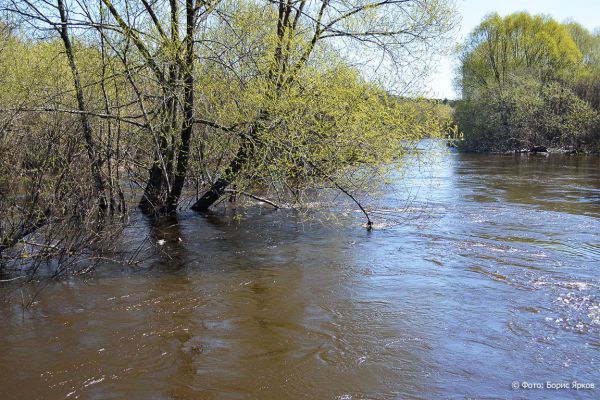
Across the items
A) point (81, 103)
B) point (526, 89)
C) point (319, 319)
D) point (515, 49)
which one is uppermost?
point (515, 49)

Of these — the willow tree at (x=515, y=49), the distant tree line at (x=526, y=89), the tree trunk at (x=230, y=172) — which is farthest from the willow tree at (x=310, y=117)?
the willow tree at (x=515, y=49)

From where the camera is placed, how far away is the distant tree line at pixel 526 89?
37500 mm

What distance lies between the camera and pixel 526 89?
1519 inches

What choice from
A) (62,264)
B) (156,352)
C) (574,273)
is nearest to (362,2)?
(574,273)

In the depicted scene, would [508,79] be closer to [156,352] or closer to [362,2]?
[362,2]

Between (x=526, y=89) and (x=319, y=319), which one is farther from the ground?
(x=526, y=89)

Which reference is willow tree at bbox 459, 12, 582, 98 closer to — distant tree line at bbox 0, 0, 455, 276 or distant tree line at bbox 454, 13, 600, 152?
distant tree line at bbox 454, 13, 600, 152

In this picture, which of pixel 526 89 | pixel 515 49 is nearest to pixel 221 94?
pixel 526 89

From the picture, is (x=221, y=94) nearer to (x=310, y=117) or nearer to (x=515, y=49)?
(x=310, y=117)

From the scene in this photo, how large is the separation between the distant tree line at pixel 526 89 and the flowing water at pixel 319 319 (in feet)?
95.4

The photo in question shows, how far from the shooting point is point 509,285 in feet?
23.5

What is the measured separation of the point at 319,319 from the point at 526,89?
123 ft

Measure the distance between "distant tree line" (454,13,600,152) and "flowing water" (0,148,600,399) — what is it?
29.1m

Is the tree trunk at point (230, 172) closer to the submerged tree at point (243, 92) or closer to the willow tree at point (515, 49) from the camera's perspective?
the submerged tree at point (243, 92)
